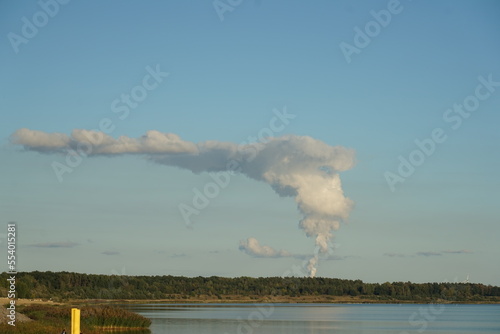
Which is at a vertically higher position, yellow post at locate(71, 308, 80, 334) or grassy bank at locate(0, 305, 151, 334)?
grassy bank at locate(0, 305, 151, 334)

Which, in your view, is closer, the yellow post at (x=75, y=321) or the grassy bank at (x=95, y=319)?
the yellow post at (x=75, y=321)

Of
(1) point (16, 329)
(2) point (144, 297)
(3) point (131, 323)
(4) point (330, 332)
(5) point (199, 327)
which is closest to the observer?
(1) point (16, 329)

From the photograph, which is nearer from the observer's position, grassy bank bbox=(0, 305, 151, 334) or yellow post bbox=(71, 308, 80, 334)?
yellow post bbox=(71, 308, 80, 334)

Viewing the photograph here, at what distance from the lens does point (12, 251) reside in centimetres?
3516

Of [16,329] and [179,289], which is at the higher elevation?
[179,289]

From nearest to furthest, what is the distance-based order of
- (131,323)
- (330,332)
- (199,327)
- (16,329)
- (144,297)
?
(16,329), (131,323), (330,332), (199,327), (144,297)

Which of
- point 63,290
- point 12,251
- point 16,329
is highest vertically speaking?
point 63,290

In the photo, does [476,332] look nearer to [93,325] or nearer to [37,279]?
[93,325]

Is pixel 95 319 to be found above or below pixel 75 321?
above

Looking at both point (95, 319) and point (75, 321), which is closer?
point (75, 321)

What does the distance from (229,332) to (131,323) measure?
8563mm

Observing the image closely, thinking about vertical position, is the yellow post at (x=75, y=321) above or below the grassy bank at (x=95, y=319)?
below

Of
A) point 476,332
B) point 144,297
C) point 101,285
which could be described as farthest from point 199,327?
point 144,297

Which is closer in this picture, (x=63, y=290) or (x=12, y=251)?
(x=12, y=251)
